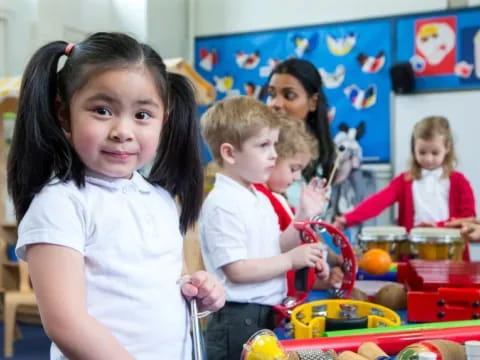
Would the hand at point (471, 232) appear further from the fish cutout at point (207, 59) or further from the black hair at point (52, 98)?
the fish cutout at point (207, 59)

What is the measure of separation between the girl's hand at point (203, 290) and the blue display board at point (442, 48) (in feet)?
11.3

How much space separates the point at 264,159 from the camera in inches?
54.1

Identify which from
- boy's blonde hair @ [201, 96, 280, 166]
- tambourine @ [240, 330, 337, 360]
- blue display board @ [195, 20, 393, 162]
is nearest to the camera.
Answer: tambourine @ [240, 330, 337, 360]

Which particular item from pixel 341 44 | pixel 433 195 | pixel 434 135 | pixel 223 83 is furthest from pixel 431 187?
pixel 223 83

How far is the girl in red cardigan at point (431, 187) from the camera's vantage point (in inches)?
98.1

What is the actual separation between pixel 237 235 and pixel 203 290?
15.3 inches

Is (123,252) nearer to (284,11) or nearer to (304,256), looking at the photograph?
(304,256)

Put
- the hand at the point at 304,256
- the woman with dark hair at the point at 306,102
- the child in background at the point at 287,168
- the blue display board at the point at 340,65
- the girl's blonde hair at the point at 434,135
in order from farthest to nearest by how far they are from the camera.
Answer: the blue display board at the point at 340,65 → the girl's blonde hair at the point at 434,135 → the woman with dark hair at the point at 306,102 → the child in background at the point at 287,168 → the hand at the point at 304,256

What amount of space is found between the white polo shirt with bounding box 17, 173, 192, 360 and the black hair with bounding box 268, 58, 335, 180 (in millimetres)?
1144

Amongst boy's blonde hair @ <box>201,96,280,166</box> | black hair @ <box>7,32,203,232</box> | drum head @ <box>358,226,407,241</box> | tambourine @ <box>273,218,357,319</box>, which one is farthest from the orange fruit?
black hair @ <box>7,32,203,232</box>

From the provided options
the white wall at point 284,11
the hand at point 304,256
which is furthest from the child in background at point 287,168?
the white wall at point 284,11

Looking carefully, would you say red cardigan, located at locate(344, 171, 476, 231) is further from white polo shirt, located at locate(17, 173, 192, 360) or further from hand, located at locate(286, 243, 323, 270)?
white polo shirt, located at locate(17, 173, 192, 360)

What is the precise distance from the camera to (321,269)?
1.32m

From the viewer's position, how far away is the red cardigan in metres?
2.51
